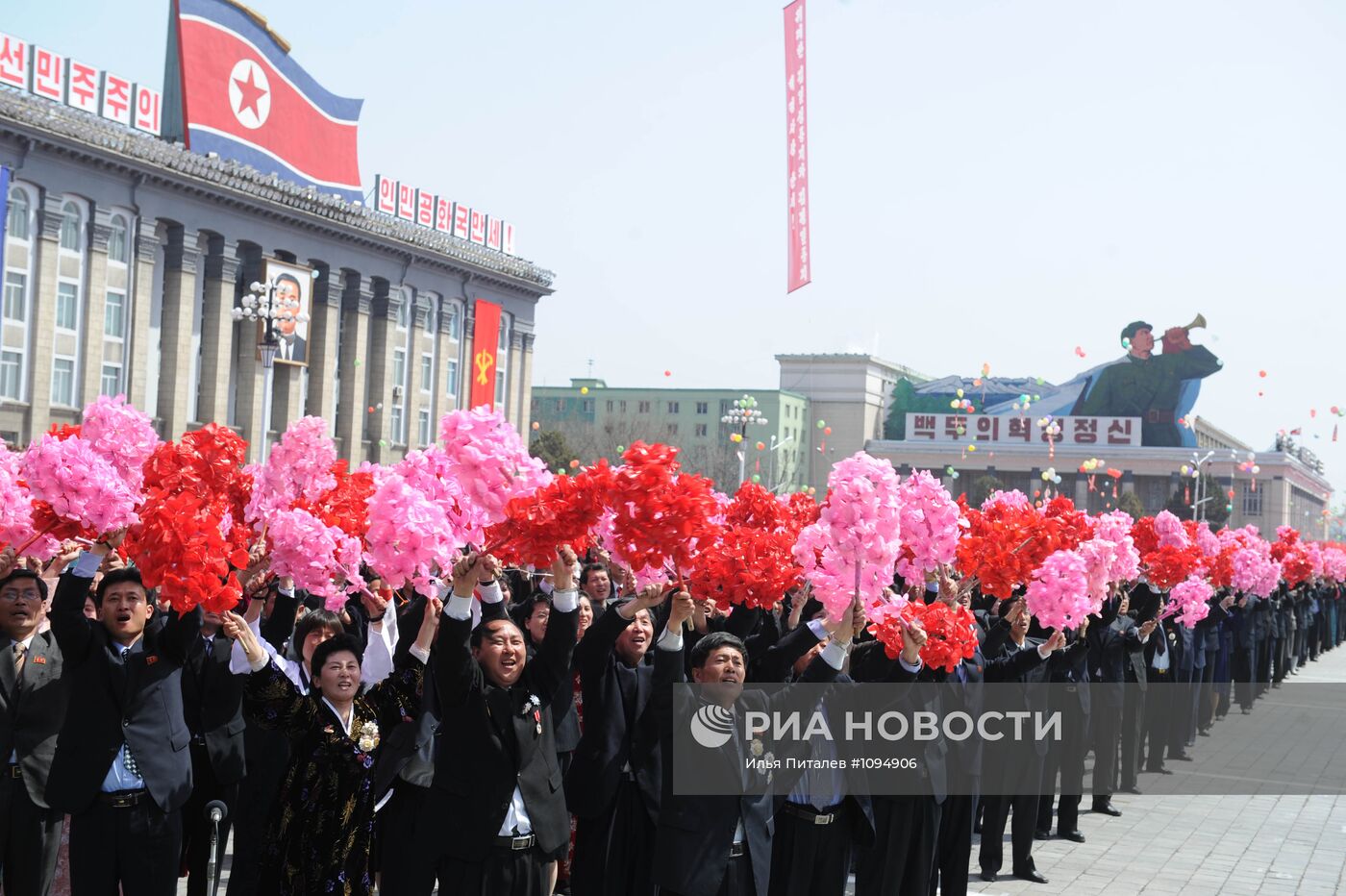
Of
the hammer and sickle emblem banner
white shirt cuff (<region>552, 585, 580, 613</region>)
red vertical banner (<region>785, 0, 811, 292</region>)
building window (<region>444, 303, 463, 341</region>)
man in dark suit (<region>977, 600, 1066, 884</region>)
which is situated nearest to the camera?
white shirt cuff (<region>552, 585, 580, 613</region>)

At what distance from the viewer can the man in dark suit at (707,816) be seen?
6.23 meters

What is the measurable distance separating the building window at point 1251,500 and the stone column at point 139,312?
77.8 m

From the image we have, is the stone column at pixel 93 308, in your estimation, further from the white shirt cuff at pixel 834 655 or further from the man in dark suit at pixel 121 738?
the white shirt cuff at pixel 834 655

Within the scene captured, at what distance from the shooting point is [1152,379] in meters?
95.6

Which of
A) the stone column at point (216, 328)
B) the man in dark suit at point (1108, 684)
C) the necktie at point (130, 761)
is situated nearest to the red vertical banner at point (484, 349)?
the stone column at point (216, 328)

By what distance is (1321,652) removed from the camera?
116ft

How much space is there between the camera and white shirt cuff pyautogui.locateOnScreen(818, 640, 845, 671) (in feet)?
22.6

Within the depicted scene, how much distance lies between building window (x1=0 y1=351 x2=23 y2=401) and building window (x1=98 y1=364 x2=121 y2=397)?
3.76 metres

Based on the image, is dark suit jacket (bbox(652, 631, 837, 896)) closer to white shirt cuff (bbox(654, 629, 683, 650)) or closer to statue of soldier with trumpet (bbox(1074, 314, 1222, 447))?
white shirt cuff (bbox(654, 629, 683, 650))

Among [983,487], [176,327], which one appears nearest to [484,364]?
[176,327]

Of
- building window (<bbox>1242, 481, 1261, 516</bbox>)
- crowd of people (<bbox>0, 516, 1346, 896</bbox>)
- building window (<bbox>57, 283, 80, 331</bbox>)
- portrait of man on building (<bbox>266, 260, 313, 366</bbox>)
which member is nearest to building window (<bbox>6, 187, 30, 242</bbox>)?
building window (<bbox>57, 283, 80, 331</bbox>)

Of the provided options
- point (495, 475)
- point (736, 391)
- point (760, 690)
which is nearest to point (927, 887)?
point (760, 690)

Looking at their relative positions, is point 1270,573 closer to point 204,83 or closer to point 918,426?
point 204,83

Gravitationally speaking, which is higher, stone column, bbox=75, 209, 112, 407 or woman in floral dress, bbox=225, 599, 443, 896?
stone column, bbox=75, 209, 112, 407
